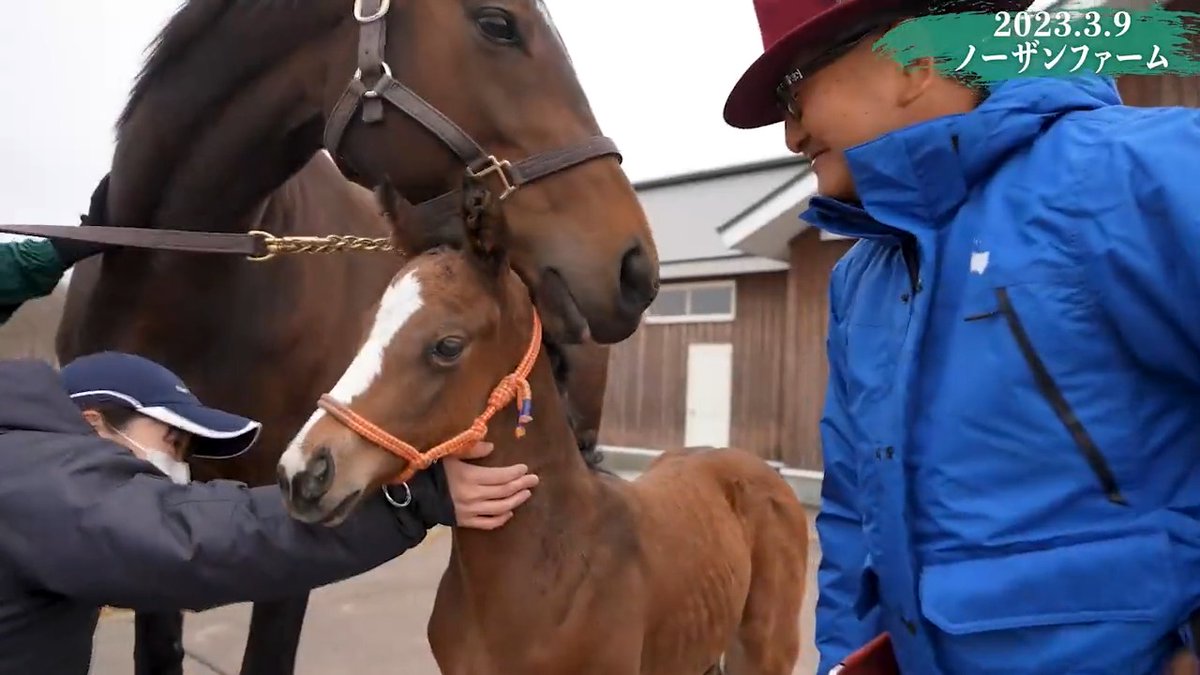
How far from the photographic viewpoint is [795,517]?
3.14 meters

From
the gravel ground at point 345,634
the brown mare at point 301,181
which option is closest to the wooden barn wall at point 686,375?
the gravel ground at point 345,634

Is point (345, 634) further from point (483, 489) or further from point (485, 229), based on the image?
point (485, 229)

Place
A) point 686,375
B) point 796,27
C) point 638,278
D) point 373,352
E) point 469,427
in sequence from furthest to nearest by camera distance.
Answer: point 686,375
point 638,278
point 469,427
point 373,352
point 796,27

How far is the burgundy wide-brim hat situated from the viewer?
1294 mm

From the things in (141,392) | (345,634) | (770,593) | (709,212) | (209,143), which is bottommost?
(345,634)

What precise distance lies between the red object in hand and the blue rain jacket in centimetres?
5

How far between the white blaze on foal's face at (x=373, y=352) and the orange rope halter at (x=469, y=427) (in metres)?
0.03

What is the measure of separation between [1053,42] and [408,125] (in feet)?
4.29

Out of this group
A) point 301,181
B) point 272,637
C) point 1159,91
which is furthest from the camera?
point 1159,91

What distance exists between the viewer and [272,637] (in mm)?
2732

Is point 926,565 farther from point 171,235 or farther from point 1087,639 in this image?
point 171,235

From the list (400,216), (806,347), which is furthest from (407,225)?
(806,347)

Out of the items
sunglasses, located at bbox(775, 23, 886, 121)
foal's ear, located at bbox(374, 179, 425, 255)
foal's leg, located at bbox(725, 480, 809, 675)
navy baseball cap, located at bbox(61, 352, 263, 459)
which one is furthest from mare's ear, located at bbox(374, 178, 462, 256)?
foal's leg, located at bbox(725, 480, 809, 675)

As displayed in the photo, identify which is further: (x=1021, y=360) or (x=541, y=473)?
(x=541, y=473)
